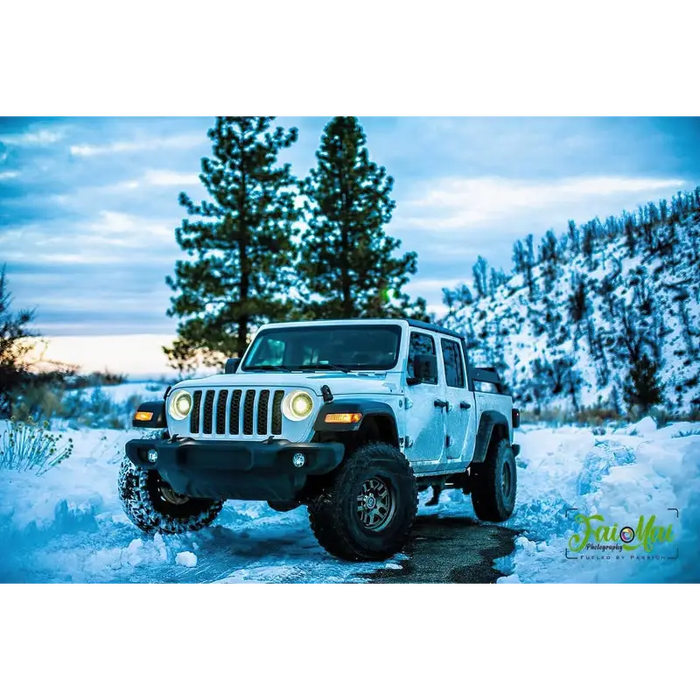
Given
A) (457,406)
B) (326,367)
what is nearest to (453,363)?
(457,406)

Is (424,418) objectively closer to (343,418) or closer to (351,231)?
(343,418)

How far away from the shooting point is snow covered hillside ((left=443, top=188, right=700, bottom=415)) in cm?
2822

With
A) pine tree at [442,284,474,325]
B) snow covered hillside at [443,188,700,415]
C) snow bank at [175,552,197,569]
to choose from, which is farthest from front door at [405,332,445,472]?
pine tree at [442,284,474,325]

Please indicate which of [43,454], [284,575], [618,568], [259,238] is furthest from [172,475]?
[259,238]

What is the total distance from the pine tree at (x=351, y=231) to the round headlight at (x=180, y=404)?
23.7 meters

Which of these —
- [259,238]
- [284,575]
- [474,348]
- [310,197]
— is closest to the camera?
[284,575]

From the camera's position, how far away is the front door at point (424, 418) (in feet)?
24.6

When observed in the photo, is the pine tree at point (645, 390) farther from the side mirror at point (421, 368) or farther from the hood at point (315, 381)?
the hood at point (315, 381)

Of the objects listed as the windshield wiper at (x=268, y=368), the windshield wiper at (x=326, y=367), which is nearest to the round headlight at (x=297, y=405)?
the windshield wiper at (x=326, y=367)

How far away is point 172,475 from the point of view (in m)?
6.68

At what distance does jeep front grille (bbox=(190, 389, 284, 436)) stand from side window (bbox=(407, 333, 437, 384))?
65.0 inches

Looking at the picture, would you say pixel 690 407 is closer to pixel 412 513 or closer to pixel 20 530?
pixel 412 513

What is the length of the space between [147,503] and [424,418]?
2.76 meters

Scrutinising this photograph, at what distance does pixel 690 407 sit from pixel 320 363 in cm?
1467
